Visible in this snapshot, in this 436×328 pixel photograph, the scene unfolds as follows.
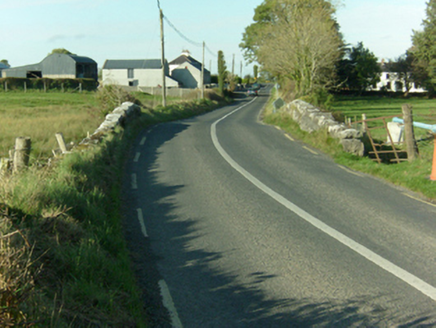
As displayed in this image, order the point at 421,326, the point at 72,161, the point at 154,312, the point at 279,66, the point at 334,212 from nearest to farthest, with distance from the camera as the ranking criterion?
the point at 421,326, the point at 154,312, the point at 334,212, the point at 72,161, the point at 279,66

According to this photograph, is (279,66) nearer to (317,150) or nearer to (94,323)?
(317,150)

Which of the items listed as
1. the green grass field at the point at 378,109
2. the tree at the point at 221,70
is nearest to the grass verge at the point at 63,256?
the green grass field at the point at 378,109

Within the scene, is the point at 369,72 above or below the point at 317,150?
above

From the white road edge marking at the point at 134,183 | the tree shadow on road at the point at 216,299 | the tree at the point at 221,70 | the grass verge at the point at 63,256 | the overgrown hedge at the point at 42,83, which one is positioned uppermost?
the tree at the point at 221,70

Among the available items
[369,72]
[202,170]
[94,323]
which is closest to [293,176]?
[202,170]

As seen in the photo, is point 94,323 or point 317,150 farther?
point 317,150

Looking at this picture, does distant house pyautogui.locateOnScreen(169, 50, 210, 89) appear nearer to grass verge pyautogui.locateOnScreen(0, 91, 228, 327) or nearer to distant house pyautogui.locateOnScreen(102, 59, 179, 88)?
distant house pyautogui.locateOnScreen(102, 59, 179, 88)

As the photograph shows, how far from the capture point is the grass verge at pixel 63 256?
393 centimetres

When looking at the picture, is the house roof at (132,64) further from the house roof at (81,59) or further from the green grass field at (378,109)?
the green grass field at (378,109)

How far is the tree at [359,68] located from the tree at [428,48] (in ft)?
22.8

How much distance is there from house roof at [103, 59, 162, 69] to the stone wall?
72.9 metres

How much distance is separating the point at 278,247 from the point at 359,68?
73.4 metres

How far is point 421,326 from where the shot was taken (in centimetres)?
482

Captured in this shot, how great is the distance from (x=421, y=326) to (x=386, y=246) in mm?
2486
